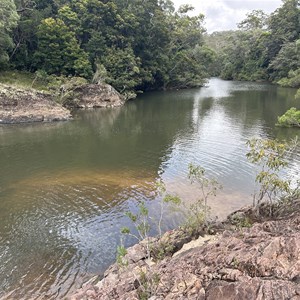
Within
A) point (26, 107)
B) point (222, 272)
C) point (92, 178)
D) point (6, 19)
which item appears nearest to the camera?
point (222, 272)

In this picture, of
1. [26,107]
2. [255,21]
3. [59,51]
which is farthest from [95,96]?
[255,21]

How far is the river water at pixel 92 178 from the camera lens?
13078 mm

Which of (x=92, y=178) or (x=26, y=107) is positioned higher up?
(x=26, y=107)

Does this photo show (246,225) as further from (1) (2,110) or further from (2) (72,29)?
(2) (72,29)

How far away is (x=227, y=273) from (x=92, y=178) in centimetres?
1458

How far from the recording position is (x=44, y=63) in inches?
2052

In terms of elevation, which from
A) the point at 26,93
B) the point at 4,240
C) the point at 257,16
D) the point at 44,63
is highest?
the point at 257,16

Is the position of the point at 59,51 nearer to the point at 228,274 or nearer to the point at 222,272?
the point at 222,272

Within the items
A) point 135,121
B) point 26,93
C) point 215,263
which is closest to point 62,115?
point 26,93

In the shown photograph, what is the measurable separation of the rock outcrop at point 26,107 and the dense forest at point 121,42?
31.6 ft

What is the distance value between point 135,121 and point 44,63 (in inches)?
858

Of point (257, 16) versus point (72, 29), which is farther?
point (257, 16)

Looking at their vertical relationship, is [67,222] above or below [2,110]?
below

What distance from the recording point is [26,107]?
38719 mm
